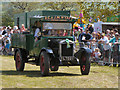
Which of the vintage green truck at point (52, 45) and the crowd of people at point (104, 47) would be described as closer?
the vintage green truck at point (52, 45)

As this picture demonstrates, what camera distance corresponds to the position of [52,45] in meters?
13.6

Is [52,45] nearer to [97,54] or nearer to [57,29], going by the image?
[57,29]

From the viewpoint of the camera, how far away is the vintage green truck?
43.8ft

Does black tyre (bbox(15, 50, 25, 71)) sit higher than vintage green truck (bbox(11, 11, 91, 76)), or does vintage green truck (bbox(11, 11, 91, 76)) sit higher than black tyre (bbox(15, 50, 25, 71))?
vintage green truck (bbox(11, 11, 91, 76))

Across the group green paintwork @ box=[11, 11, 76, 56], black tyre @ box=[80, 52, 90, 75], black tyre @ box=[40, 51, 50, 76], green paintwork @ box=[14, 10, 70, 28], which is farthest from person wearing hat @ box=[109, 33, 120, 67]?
green paintwork @ box=[14, 10, 70, 28]

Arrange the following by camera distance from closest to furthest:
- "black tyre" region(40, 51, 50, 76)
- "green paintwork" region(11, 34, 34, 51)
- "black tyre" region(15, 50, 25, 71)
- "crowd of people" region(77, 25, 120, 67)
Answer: "black tyre" region(40, 51, 50, 76) → "green paintwork" region(11, 34, 34, 51) → "black tyre" region(15, 50, 25, 71) → "crowd of people" region(77, 25, 120, 67)

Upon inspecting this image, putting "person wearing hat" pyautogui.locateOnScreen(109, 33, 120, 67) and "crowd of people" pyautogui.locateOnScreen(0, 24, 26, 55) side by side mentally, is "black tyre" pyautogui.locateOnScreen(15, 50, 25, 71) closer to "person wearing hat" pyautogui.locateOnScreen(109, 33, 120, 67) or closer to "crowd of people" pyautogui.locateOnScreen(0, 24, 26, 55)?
"person wearing hat" pyautogui.locateOnScreen(109, 33, 120, 67)

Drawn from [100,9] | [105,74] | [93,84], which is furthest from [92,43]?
[93,84]

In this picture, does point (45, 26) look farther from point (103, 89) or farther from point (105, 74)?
point (103, 89)

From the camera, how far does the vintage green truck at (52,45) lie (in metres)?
13.3

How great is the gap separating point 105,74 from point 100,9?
575 cm

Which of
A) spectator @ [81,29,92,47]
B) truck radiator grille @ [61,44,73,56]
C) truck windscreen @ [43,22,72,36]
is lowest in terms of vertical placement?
spectator @ [81,29,92,47]

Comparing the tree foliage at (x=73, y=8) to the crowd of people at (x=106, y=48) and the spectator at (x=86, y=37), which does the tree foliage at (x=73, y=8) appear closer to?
the spectator at (x=86, y=37)

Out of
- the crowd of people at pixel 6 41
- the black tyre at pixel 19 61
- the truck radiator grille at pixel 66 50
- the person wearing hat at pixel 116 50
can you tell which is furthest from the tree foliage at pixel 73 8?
the truck radiator grille at pixel 66 50
